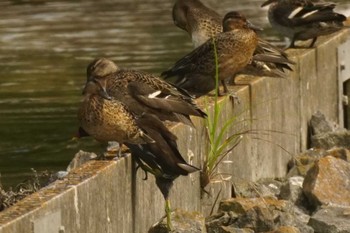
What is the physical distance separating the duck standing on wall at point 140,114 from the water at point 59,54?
3513 mm

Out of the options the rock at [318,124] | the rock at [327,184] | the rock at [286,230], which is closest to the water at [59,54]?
the rock at [318,124]

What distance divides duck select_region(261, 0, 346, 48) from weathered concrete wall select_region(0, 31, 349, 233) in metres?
0.22

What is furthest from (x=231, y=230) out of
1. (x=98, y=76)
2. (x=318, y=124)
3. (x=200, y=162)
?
(x=318, y=124)

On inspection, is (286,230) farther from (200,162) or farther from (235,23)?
(235,23)

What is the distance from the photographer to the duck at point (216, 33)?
12617 millimetres

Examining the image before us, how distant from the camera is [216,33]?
507 inches

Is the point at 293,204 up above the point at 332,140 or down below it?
above

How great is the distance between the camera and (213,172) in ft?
37.1

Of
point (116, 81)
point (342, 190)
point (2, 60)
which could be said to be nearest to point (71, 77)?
point (2, 60)

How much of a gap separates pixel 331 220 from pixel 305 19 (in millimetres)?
4059

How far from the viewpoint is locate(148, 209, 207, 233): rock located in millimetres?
9695

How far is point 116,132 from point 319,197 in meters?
2.83

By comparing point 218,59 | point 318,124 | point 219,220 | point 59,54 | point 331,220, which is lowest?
point 59,54

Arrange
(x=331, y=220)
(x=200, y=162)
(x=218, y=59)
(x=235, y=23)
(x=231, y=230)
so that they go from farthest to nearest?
1. (x=235, y=23)
2. (x=218, y=59)
3. (x=200, y=162)
4. (x=331, y=220)
5. (x=231, y=230)
